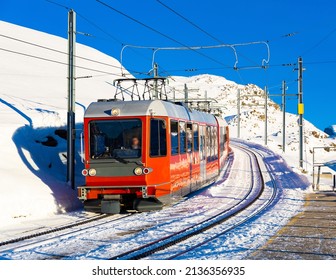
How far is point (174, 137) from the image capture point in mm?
15984

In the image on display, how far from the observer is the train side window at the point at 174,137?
15680 millimetres

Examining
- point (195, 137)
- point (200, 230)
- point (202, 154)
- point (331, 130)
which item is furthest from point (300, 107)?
point (331, 130)

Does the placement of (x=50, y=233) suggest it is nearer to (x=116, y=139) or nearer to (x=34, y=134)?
(x=116, y=139)

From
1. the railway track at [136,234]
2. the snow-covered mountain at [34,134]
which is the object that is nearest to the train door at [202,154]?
the railway track at [136,234]

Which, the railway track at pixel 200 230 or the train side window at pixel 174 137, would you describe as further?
the train side window at pixel 174 137

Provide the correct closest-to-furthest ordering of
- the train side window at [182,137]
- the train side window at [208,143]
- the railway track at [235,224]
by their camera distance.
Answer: the railway track at [235,224], the train side window at [182,137], the train side window at [208,143]

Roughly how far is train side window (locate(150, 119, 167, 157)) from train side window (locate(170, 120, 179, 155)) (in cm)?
53

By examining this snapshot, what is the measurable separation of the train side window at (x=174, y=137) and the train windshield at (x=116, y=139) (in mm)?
1379

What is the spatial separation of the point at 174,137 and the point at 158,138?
3.75 ft

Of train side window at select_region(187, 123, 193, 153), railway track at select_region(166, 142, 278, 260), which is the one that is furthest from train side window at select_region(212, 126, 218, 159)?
train side window at select_region(187, 123, 193, 153)

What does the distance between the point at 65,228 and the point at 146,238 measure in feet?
8.02

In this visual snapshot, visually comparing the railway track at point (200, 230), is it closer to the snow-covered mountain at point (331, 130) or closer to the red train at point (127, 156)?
the red train at point (127, 156)

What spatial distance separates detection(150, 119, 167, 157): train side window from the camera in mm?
14739
